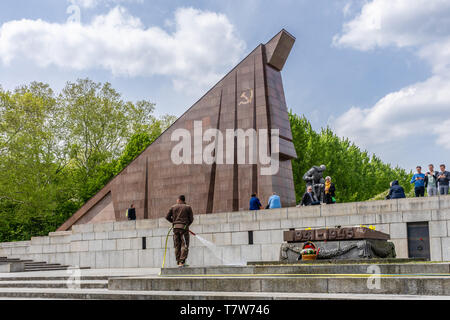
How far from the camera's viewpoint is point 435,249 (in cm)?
1345

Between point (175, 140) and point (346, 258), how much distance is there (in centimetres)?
1223

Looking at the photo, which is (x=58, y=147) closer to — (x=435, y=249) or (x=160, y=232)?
(x=160, y=232)

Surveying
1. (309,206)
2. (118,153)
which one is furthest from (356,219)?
(118,153)

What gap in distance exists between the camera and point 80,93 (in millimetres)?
42656

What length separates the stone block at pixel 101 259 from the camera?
65.5ft

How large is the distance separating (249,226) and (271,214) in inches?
32.5

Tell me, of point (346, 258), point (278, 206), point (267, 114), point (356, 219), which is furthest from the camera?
point (267, 114)

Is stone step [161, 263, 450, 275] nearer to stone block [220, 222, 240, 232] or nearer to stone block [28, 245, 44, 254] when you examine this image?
stone block [220, 222, 240, 232]

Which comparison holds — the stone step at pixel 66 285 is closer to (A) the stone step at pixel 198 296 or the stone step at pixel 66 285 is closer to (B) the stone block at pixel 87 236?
(A) the stone step at pixel 198 296

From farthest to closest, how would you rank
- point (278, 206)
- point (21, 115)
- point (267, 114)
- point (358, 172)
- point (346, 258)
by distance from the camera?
point (358, 172)
point (21, 115)
point (267, 114)
point (278, 206)
point (346, 258)

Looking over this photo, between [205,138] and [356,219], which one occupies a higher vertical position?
[205,138]

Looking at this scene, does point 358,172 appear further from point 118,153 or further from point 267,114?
point 267,114

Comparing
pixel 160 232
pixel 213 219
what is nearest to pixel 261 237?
pixel 213 219

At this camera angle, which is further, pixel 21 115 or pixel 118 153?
pixel 118 153
